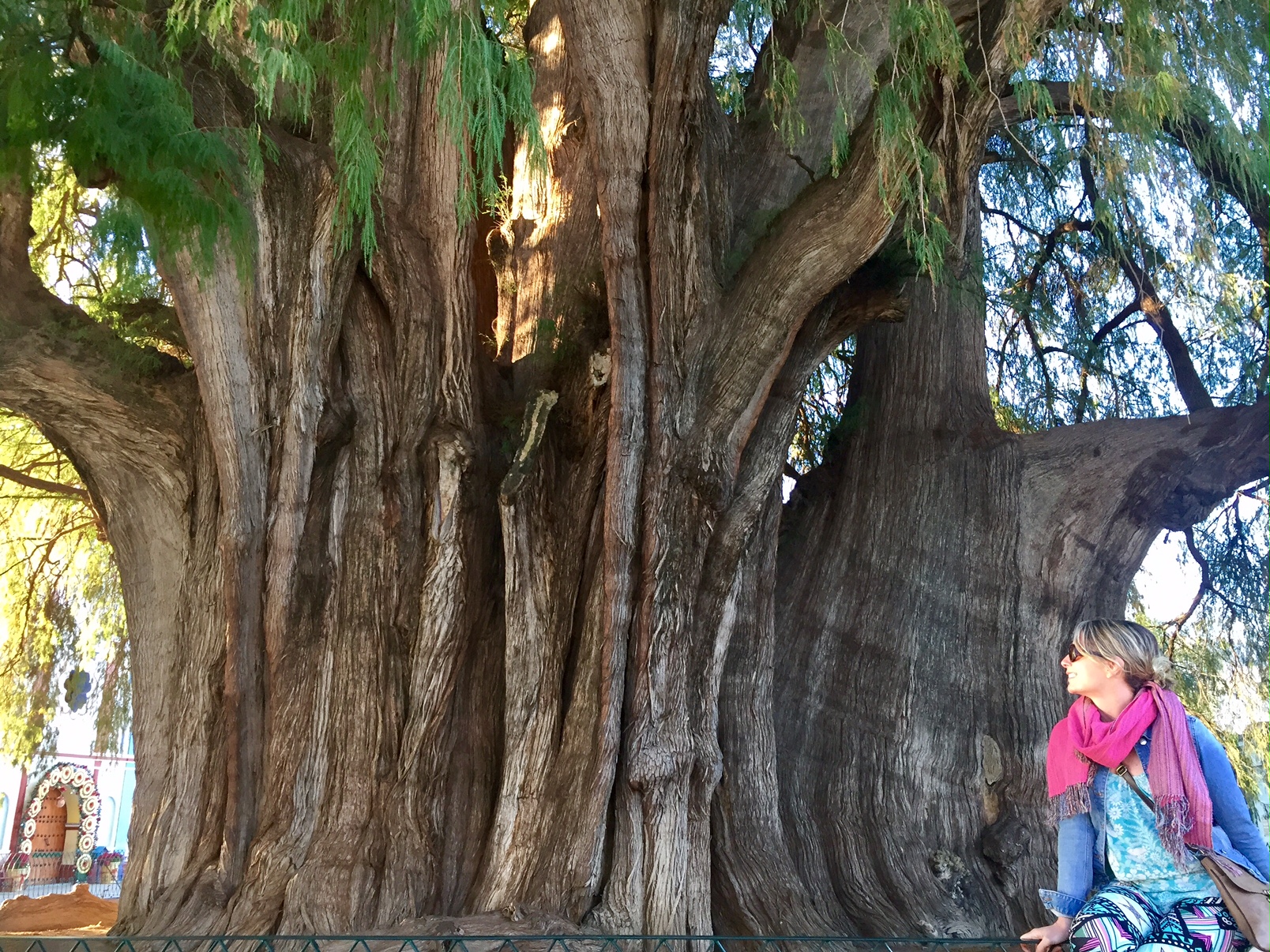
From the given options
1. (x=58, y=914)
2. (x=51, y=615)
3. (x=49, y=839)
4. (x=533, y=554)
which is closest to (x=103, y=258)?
(x=533, y=554)

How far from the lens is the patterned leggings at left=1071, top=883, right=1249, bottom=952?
1.86 metres

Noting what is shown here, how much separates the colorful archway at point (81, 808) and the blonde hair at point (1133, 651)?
70.0 feet

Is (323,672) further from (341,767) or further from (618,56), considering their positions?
(618,56)

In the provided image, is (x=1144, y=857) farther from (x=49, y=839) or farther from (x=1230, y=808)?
(x=49, y=839)

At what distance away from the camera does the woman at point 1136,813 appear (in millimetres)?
1904

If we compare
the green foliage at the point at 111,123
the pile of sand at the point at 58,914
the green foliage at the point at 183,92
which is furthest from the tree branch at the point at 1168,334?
the pile of sand at the point at 58,914

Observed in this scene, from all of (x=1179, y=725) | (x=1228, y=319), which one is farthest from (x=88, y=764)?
(x=1179, y=725)

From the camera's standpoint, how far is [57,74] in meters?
3.28

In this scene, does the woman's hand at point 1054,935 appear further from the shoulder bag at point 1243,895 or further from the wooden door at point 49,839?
the wooden door at point 49,839

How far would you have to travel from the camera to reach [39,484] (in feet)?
22.5

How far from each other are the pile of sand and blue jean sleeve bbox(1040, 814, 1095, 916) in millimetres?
6417

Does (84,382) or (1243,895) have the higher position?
(84,382)

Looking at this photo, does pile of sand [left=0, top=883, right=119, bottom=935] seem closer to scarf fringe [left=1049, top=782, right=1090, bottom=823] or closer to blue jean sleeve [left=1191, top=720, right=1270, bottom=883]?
scarf fringe [left=1049, top=782, right=1090, bottom=823]

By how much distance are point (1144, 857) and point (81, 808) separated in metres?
22.9
